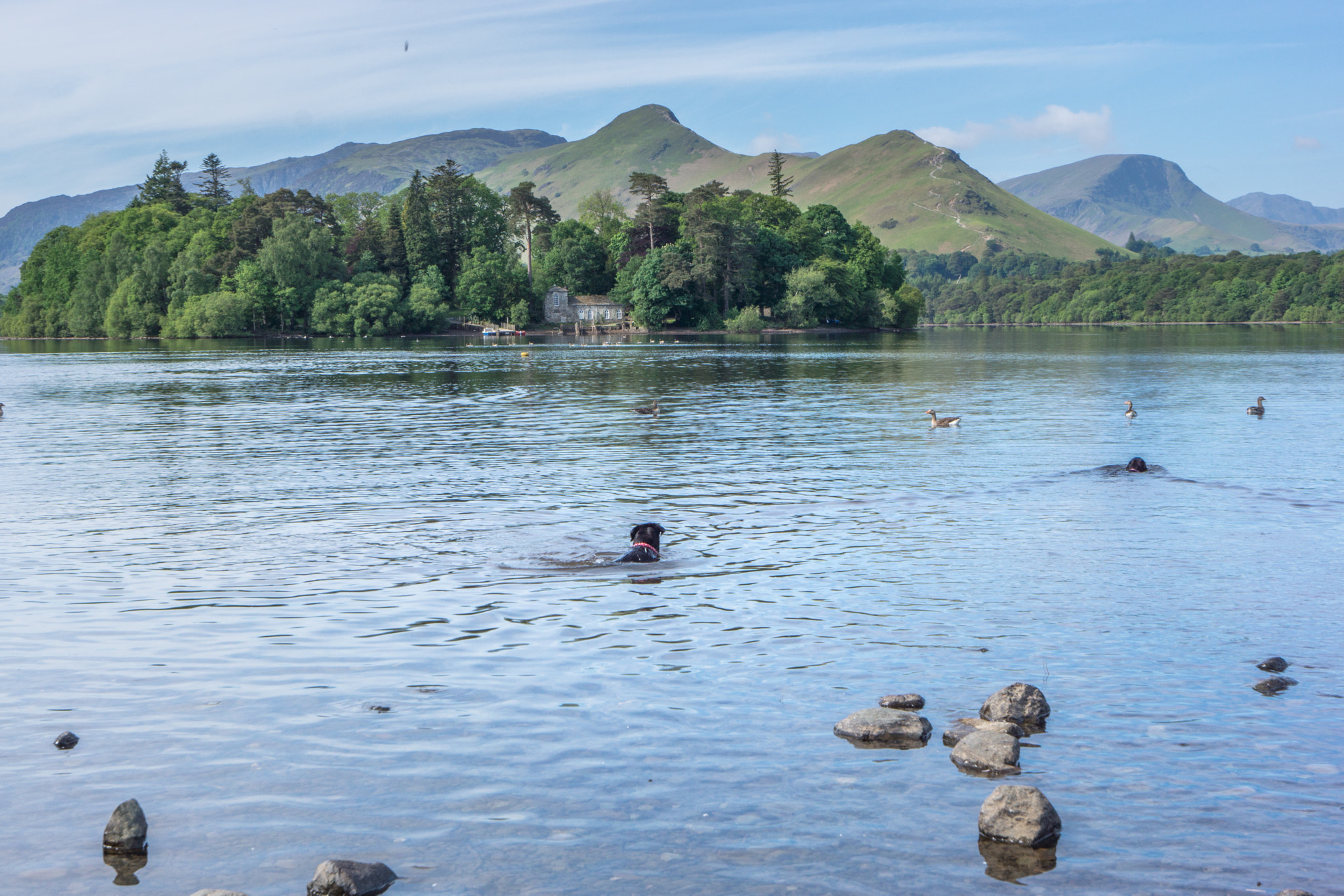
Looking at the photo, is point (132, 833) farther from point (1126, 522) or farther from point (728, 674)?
point (1126, 522)

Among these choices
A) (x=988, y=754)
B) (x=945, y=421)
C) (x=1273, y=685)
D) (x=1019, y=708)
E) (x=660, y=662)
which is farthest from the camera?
(x=945, y=421)

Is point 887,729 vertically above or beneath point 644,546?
beneath

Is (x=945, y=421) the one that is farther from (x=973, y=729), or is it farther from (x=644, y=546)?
(x=973, y=729)

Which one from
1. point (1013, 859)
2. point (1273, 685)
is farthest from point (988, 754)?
point (1273, 685)

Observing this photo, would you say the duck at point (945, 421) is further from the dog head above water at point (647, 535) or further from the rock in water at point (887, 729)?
the rock in water at point (887, 729)

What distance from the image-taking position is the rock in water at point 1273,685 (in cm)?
1364

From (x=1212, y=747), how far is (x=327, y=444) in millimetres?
36216

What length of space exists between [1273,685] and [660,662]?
325 inches

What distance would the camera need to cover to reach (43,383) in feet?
264

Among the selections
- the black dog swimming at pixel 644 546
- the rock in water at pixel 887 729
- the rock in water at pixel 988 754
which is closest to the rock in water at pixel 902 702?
the rock in water at pixel 887 729

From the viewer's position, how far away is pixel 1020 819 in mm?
9766

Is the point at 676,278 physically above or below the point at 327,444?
above

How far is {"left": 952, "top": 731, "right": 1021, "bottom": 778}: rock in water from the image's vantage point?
11266mm

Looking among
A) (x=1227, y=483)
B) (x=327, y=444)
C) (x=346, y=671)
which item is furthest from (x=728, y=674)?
(x=327, y=444)
